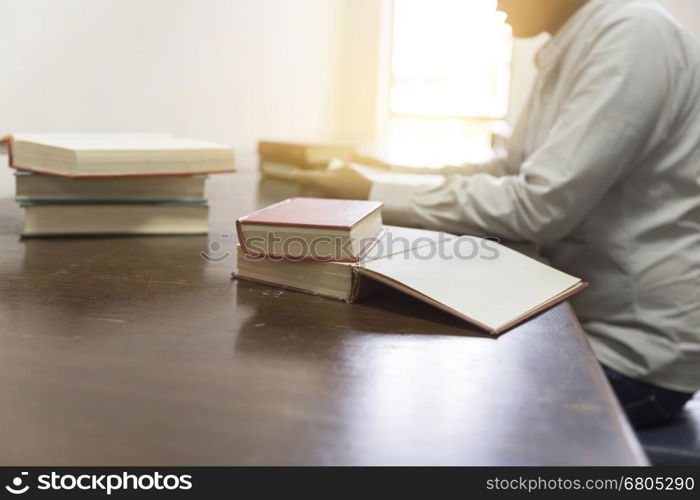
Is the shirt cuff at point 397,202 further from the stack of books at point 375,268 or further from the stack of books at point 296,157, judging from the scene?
the stack of books at point 296,157

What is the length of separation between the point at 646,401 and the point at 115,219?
77 cm

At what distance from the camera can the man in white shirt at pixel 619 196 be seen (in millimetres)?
989

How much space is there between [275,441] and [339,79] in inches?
127

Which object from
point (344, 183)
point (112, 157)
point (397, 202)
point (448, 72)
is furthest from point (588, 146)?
point (448, 72)

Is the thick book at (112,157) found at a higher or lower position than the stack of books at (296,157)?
higher

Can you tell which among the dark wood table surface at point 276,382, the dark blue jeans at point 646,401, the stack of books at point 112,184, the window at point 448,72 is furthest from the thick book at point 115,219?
the window at point 448,72

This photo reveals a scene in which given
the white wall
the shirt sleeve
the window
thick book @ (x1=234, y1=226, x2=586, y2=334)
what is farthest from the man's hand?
the window

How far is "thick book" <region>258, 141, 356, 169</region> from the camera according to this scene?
5.33 feet

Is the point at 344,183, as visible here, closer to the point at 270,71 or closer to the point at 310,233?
the point at 310,233

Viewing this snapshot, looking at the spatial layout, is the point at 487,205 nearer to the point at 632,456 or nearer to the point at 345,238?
the point at 345,238

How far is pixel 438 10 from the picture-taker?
3.75m

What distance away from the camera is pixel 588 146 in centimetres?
98

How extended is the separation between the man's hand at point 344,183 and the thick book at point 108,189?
0.32 metres

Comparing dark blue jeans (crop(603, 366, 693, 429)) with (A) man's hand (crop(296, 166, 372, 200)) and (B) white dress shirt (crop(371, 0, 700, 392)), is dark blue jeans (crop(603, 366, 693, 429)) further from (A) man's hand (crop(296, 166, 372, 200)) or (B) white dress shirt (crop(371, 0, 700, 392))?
(A) man's hand (crop(296, 166, 372, 200))
